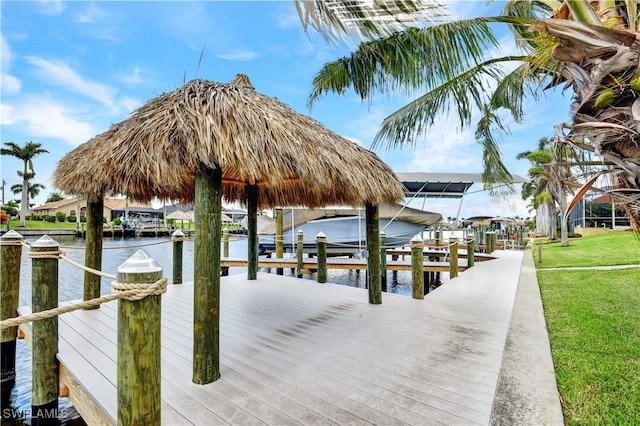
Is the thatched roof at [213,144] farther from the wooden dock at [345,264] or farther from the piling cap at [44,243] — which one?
the wooden dock at [345,264]

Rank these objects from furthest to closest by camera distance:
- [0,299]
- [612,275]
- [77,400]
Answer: [612,275], [0,299], [77,400]

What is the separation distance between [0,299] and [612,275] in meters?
11.5

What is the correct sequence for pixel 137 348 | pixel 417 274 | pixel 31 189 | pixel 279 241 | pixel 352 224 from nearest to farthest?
pixel 137 348 → pixel 417 274 → pixel 279 241 → pixel 352 224 → pixel 31 189

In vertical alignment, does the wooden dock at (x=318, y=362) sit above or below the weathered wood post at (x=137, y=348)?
below

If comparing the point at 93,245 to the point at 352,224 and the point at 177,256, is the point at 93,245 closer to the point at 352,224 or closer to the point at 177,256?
the point at 177,256

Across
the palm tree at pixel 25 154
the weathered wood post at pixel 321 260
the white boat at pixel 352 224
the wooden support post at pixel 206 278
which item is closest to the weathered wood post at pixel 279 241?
the white boat at pixel 352 224

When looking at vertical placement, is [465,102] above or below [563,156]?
above

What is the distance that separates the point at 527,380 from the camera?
9.50 feet

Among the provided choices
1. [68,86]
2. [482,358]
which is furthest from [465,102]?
[68,86]

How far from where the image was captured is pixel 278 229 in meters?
13.4

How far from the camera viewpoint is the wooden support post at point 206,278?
2.79 m

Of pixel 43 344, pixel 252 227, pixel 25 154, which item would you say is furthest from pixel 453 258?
pixel 25 154

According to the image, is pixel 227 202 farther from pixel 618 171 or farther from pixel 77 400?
pixel 618 171

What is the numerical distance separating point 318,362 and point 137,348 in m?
1.93
